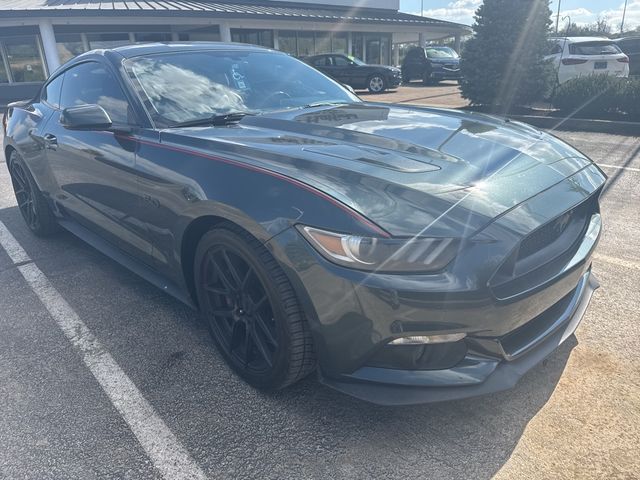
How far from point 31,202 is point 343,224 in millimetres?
3948

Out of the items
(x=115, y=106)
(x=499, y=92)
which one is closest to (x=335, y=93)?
(x=115, y=106)

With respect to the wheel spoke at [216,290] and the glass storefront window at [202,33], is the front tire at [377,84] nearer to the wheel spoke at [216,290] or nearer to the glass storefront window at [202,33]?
the glass storefront window at [202,33]

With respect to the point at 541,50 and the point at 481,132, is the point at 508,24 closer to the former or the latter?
the point at 541,50

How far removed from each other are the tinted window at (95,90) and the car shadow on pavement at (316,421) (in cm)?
144

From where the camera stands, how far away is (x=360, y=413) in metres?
2.25

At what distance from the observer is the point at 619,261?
363 cm

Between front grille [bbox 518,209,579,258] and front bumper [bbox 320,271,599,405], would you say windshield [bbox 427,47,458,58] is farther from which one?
front bumper [bbox 320,271,599,405]

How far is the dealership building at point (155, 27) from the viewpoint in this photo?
17812mm

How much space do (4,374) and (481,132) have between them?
2.86 m

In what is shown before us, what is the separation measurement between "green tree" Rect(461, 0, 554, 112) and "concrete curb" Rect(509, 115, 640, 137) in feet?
4.49

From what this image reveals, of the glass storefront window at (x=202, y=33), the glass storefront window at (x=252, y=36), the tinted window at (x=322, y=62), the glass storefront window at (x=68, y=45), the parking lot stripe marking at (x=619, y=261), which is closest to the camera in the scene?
the parking lot stripe marking at (x=619, y=261)

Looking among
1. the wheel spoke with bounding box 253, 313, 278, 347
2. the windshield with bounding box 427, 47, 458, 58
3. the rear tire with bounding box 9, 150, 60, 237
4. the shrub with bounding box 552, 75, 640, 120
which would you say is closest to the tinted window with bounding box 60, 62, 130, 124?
the rear tire with bounding box 9, 150, 60, 237

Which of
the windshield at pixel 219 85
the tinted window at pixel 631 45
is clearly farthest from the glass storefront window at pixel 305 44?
the windshield at pixel 219 85

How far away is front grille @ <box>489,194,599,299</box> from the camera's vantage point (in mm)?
1866
